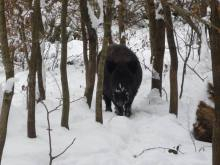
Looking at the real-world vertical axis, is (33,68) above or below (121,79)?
above

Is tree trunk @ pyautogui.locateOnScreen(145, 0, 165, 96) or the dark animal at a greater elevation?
tree trunk @ pyautogui.locateOnScreen(145, 0, 165, 96)

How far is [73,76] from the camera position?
44.4 ft

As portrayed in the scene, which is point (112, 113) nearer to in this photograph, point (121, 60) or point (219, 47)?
point (121, 60)

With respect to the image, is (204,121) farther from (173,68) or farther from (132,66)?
(132,66)

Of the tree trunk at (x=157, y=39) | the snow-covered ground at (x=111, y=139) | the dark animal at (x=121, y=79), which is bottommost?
the snow-covered ground at (x=111, y=139)

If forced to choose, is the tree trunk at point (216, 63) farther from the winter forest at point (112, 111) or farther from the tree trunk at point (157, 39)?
the tree trunk at point (157, 39)

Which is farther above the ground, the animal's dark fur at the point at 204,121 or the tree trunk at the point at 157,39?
the tree trunk at the point at 157,39

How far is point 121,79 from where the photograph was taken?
Answer: 26.6 ft

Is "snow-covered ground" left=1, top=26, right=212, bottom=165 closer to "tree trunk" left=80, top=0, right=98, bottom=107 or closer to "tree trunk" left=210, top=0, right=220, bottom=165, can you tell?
"tree trunk" left=80, top=0, right=98, bottom=107

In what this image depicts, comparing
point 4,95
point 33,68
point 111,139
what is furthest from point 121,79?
point 4,95

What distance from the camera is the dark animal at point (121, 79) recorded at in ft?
26.3

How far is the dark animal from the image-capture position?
26.3ft

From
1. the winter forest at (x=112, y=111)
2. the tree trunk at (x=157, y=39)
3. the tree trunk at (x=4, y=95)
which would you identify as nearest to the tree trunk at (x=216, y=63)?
the winter forest at (x=112, y=111)

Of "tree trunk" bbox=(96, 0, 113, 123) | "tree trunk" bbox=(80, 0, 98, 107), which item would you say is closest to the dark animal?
"tree trunk" bbox=(80, 0, 98, 107)
